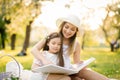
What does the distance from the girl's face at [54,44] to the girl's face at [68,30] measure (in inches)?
5.4

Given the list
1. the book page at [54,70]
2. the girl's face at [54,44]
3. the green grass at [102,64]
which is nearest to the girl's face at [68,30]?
the girl's face at [54,44]

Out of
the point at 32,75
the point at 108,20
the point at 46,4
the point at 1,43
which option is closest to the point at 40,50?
the point at 32,75

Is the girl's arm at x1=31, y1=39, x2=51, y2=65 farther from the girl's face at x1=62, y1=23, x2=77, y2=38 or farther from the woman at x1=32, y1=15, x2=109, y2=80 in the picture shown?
the girl's face at x1=62, y1=23, x2=77, y2=38

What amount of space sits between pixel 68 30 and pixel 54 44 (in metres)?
0.26

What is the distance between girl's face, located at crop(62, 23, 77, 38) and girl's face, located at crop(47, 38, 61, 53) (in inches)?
5.4

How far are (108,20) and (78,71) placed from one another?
20.3 m

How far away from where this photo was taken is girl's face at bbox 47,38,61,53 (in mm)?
4340

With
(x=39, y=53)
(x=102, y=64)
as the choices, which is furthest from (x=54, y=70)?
(x=102, y=64)

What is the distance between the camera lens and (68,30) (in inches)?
174

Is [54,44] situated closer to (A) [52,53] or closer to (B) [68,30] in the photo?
(A) [52,53]

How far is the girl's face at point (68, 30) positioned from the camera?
14.5ft

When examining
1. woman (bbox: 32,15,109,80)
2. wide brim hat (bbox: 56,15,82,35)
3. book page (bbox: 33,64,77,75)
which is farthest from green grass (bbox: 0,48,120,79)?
book page (bbox: 33,64,77,75)

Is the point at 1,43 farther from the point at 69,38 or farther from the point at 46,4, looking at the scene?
the point at 69,38

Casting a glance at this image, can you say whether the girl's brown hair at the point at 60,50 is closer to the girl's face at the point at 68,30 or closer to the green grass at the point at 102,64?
the girl's face at the point at 68,30
